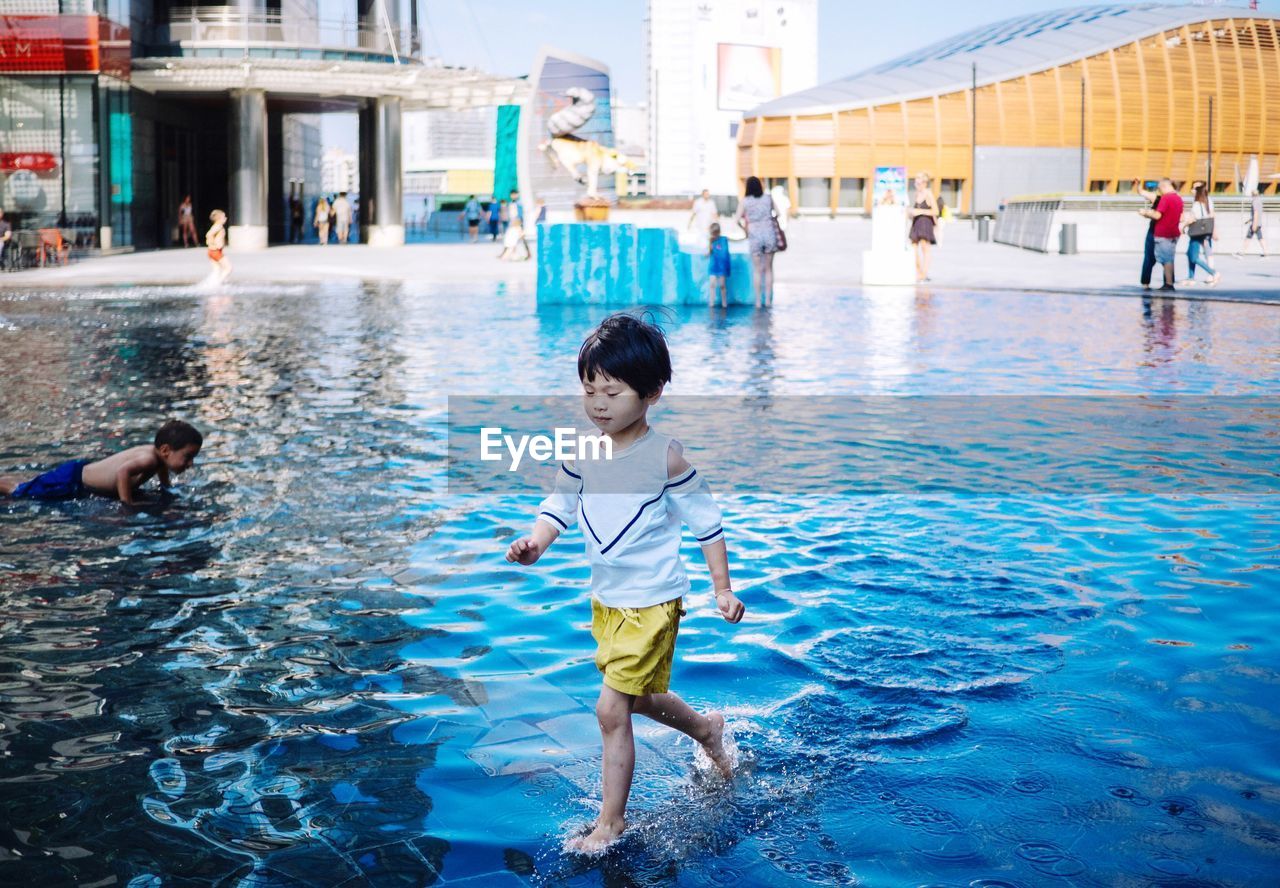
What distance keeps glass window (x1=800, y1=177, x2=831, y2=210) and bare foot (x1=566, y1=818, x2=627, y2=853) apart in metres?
86.5

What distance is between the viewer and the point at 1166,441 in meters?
8.81

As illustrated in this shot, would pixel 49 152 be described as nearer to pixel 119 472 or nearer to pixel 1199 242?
pixel 1199 242

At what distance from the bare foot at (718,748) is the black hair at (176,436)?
430 cm

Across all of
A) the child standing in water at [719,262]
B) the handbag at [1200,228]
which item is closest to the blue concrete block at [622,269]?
the child standing in water at [719,262]

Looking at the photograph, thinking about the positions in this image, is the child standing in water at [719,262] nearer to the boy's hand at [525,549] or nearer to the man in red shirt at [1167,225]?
the man in red shirt at [1167,225]

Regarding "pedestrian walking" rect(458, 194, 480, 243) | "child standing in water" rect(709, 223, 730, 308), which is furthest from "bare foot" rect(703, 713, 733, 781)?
"pedestrian walking" rect(458, 194, 480, 243)

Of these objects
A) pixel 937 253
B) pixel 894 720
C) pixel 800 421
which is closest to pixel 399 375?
pixel 800 421

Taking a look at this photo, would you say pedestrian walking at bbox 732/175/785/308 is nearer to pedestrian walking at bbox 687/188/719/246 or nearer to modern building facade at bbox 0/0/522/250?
pedestrian walking at bbox 687/188/719/246

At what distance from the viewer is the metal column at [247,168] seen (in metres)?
43.2

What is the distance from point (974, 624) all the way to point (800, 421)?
4794mm

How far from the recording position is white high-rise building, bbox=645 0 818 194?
507 feet

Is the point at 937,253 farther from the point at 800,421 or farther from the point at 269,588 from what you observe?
the point at 269,588

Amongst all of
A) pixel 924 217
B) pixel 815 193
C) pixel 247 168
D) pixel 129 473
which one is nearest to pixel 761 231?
pixel 924 217

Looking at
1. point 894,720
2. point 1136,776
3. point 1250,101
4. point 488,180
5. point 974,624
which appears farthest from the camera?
point 488,180
